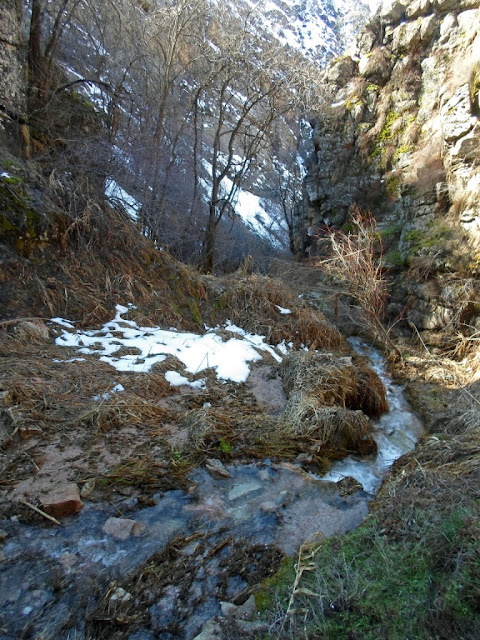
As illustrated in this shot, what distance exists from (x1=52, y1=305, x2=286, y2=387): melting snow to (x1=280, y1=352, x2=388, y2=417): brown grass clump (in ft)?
1.85

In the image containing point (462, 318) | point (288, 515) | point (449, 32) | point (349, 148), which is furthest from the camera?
point (349, 148)

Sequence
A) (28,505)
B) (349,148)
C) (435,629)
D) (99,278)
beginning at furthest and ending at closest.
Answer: (349,148)
(99,278)
(28,505)
(435,629)

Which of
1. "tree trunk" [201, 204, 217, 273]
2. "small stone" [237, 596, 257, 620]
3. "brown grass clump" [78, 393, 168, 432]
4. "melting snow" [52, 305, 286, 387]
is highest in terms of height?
A: "tree trunk" [201, 204, 217, 273]

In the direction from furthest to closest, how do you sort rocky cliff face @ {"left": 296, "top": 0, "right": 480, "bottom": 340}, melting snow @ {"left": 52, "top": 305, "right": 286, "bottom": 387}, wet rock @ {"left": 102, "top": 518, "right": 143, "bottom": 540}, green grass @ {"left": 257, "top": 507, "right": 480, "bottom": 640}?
rocky cliff face @ {"left": 296, "top": 0, "right": 480, "bottom": 340}, melting snow @ {"left": 52, "top": 305, "right": 286, "bottom": 387}, wet rock @ {"left": 102, "top": 518, "right": 143, "bottom": 540}, green grass @ {"left": 257, "top": 507, "right": 480, "bottom": 640}

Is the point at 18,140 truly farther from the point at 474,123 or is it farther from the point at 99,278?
the point at 474,123

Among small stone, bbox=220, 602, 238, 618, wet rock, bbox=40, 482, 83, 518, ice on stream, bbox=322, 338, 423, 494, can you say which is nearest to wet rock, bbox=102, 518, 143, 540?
wet rock, bbox=40, 482, 83, 518

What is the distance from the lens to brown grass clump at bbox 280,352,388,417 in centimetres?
468

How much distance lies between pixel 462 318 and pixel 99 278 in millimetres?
6900

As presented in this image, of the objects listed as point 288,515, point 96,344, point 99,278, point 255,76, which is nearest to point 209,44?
point 255,76

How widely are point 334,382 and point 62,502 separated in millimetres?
3453

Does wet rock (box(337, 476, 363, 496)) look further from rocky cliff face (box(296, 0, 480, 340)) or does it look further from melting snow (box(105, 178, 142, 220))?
rocky cliff face (box(296, 0, 480, 340))

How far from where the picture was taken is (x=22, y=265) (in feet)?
15.9

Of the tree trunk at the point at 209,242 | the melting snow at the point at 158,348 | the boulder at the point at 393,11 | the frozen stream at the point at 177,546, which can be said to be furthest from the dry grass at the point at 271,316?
the boulder at the point at 393,11

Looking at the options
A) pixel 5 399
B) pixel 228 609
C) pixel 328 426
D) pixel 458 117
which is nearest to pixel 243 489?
pixel 228 609
